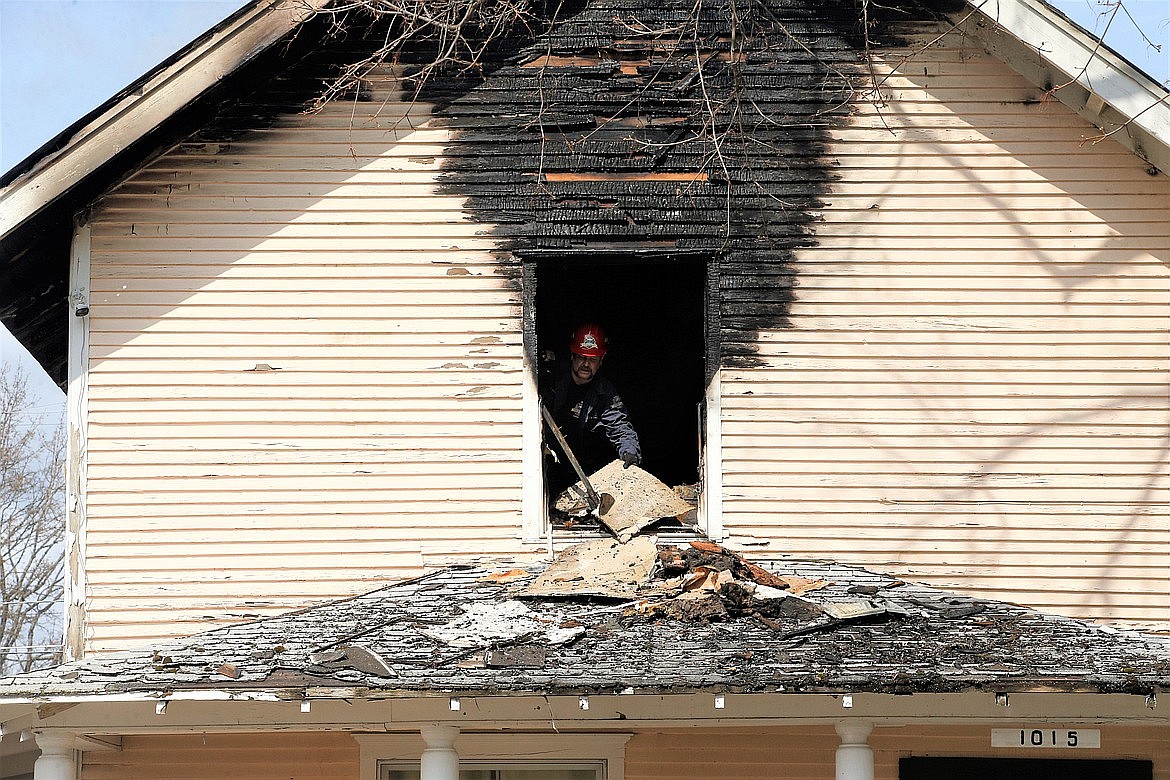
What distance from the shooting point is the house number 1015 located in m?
8.10

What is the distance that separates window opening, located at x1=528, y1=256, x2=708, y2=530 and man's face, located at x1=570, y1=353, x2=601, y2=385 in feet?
7.94

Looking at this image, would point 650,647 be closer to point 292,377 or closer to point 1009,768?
point 1009,768

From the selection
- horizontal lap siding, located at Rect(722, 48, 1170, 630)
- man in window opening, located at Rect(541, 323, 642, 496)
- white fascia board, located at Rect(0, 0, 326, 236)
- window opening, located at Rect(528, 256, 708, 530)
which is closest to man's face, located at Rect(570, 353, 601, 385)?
man in window opening, located at Rect(541, 323, 642, 496)

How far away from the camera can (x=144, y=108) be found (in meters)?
8.70

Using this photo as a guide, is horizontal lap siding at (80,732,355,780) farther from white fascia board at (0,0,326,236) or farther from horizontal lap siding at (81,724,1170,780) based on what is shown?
white fascia board at (0,0,326,236)

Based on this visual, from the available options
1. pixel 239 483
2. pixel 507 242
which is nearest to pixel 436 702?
pixel 239 483

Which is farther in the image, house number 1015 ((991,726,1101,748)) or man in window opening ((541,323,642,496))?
man in window opening ((541,323,642,496))

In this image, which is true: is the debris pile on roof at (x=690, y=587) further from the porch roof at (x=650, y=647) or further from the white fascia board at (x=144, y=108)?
the white fascia board at (x=144, y=108)

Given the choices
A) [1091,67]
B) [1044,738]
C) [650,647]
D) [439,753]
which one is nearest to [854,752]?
[650,647]

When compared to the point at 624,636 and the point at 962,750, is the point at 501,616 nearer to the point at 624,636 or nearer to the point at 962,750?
the point at 624,636

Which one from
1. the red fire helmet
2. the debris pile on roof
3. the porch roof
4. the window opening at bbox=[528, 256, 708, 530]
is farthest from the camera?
the window opening at bbox=[528, 256, 708, 530]

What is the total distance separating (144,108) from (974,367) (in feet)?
19.9

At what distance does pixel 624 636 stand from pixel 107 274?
4.62 metres

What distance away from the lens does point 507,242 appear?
9336 millimetres
